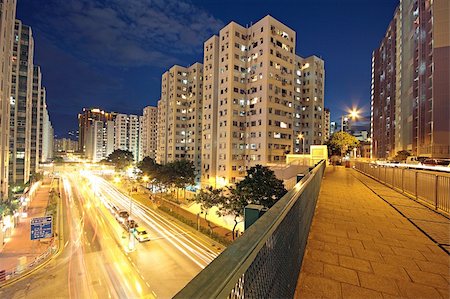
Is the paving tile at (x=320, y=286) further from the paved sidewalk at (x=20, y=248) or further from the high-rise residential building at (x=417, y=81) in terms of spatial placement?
the high-rise residential building at (x=417, y=81)

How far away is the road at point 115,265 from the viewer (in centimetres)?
1667

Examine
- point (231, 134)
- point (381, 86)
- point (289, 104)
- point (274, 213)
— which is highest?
point (381, 86)

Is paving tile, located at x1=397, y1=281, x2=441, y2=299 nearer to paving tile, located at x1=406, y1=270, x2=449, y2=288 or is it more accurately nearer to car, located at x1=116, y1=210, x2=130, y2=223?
paving tile, located at x1=406, y1=270, x2=449, y2=288

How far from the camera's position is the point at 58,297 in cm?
1608

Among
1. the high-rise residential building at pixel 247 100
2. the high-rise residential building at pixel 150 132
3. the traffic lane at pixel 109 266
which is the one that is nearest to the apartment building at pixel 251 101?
the high-rise residential building at pixel 247 100

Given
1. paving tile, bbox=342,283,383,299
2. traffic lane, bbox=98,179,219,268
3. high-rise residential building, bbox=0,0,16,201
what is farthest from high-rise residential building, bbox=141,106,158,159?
paving tile, bbox=342,283,383,299

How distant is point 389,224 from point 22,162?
6251 centimetres

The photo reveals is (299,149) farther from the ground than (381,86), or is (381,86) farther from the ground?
(381,86)

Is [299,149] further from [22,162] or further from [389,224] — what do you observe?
[22,162]

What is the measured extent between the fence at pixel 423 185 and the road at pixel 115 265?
16.6 metres

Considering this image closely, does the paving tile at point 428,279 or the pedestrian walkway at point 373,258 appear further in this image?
the paving tile at point 428,279

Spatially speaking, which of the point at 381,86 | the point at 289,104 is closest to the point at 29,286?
the point at 289,104

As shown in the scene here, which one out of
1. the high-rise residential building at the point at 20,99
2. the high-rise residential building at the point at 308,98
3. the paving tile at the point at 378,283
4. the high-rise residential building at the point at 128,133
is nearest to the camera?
the paving tile at the point at 378,283

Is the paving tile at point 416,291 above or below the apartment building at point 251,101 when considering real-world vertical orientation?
below
